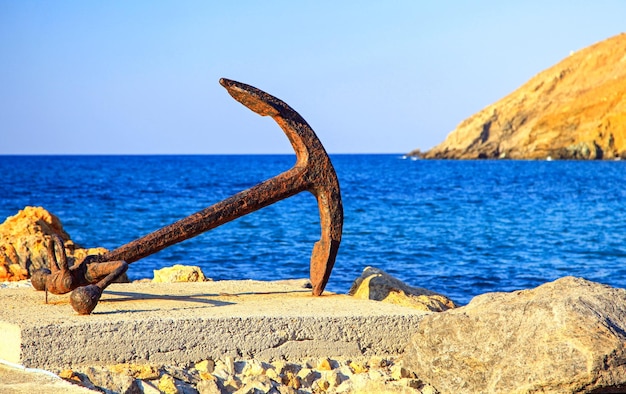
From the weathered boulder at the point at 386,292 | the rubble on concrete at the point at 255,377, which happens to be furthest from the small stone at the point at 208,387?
the weathered boulder at the point at 386,292

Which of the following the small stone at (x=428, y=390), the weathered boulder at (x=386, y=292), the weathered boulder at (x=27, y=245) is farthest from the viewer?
the weathered boulder at (x=27, y=245)

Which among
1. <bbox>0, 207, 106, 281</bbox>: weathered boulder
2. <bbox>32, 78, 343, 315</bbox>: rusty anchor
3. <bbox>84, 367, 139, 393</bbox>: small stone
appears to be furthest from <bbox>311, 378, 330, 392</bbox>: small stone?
<bbox>0, 207, 106, 281</bbox>: weathered boulder

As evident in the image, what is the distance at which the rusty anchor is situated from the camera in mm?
4715

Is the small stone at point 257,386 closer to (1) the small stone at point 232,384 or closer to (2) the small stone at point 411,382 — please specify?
(1) the small stone at point 232,384

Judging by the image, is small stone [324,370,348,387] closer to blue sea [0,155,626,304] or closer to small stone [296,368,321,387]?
small stone [296,368,321,387]

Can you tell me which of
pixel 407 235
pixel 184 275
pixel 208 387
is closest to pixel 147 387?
pixel 208 387

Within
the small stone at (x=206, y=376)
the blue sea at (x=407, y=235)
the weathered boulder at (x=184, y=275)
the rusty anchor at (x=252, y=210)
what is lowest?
the blue sea at (x=407, y=235)

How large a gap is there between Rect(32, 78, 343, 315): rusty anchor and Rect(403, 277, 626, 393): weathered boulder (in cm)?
101

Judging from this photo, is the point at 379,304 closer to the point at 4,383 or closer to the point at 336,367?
the point at 336,367

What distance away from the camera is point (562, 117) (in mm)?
70000

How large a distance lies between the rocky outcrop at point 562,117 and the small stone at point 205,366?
65.1m

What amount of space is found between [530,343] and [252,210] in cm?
189

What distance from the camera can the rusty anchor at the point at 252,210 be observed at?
4715 millimetres

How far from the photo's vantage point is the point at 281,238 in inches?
624
